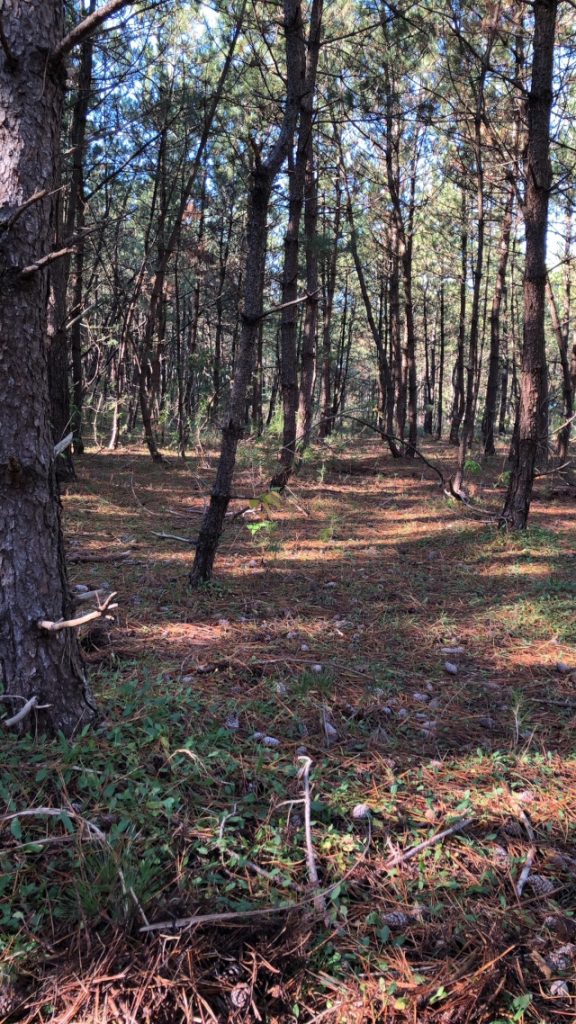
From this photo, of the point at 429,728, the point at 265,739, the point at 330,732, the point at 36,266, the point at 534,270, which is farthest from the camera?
the point at 534,270

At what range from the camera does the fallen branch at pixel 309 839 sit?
68.6 inches

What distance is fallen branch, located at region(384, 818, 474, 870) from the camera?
76.8 inches

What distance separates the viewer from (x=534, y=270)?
6418 mm

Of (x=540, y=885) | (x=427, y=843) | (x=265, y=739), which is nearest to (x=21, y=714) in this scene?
(x=265, y=739)

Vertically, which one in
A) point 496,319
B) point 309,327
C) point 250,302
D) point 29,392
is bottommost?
point 29,392

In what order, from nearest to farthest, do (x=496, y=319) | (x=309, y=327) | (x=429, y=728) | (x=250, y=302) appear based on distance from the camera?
(x=429, y=728)
(x=250, y=302)
(x=309, y=327)
(x=496, y=319)

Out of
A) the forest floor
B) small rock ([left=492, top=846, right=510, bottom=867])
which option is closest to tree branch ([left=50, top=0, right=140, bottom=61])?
the forest floor

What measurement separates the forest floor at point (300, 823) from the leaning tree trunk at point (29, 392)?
284 millimetres

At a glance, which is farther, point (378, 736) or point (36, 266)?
point (378, 736)

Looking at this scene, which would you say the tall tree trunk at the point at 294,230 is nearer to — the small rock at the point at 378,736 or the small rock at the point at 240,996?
the small rock at the point at 378,736

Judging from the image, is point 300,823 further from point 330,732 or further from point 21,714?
point 21,714

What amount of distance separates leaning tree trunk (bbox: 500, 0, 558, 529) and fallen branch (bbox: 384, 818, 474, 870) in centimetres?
511

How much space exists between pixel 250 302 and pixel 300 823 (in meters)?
3.38

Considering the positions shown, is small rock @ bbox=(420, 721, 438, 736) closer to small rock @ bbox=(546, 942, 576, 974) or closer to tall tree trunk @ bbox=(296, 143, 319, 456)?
small rock @ bbox=(546, 942, 576, 974)
